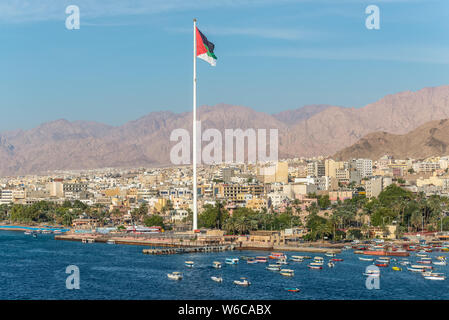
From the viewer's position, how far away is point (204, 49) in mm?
56094

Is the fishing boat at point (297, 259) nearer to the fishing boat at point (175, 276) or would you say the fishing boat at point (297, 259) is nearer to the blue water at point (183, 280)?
the blue water at point (183, 280)

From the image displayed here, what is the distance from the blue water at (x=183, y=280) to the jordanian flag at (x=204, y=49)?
51.4ft

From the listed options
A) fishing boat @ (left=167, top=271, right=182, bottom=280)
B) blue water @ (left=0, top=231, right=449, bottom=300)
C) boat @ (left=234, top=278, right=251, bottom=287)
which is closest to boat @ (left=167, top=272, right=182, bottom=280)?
fishing boat @ (left=167, top=271, right=182, bottom=280)

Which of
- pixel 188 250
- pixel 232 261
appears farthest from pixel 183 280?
pixel 188 250

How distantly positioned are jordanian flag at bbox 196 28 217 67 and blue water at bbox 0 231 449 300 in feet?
51.4

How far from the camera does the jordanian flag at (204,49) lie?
184ft

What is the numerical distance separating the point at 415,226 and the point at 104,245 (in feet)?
103

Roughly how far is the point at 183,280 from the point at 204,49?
857 inches

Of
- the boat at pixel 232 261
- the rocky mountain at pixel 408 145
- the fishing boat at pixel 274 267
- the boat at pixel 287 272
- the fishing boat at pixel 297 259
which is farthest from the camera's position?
the rocky mountain at pixel 408 145

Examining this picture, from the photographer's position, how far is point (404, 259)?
51.5 metres

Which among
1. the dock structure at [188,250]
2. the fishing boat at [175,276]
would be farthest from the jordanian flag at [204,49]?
the fishing boat at [175,276]

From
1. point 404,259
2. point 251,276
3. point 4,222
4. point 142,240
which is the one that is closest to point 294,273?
point 251,276

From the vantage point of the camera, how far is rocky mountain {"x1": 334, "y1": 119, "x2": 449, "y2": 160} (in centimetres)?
18275
